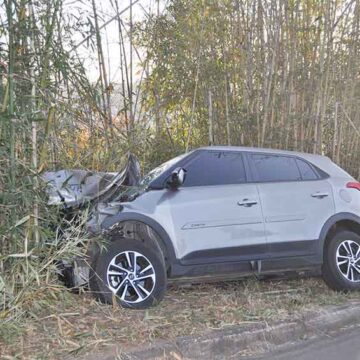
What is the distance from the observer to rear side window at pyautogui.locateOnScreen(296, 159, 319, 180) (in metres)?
6.52

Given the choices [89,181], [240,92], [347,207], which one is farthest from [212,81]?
[89,181]

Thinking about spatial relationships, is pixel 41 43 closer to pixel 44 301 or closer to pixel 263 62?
pixel 44 301

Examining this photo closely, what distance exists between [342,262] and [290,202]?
34.4 inches

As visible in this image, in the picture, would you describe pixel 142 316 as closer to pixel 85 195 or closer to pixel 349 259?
pixel 85 195

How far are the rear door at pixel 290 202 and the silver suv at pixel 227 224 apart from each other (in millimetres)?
11

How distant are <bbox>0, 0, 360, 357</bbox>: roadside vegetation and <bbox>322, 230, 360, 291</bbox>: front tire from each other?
14 centimetres

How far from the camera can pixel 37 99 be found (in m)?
4.58

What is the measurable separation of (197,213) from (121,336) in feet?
5.54

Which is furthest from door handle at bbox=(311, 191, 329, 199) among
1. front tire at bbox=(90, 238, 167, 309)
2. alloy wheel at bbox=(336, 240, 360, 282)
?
front tire at bbox=(90, 238, 167, 309)

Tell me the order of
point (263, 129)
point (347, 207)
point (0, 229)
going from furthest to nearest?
point (263, 129)
point (347, 207)
point (0, 229)

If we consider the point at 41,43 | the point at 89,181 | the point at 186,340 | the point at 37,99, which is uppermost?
the point at 41,43

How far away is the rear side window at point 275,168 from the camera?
638 centimetres

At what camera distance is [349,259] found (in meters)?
6.45

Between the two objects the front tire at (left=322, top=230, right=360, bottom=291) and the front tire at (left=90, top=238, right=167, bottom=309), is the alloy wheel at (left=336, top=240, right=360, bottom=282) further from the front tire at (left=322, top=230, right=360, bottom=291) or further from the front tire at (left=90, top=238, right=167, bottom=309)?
the front tire at (left=90, top=238, right=167, bottom=309)
